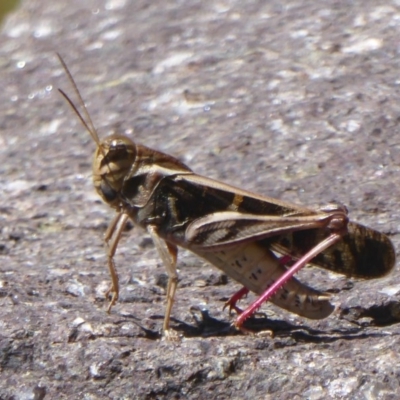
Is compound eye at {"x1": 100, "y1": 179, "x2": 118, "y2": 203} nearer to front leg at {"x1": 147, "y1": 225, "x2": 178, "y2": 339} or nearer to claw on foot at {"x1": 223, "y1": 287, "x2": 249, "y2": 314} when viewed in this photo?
front leg at {"x1": 147, "y1": 225, "x2": 178, "y2": 339}

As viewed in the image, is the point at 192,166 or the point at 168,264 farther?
the point at 192,166

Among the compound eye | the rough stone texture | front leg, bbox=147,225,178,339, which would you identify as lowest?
the rough stone texture

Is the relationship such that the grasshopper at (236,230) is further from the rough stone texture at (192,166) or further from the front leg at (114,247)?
the rough stone texture at (192,166)

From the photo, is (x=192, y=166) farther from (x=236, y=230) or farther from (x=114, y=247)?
(x=236, y=230)

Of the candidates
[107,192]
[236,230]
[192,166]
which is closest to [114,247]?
[107,192]

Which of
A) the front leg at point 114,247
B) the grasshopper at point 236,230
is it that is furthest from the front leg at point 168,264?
the front leg at point 114,247

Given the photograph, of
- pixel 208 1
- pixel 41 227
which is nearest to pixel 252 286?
pixel 41 227

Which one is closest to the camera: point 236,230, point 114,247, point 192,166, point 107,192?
point 236,230

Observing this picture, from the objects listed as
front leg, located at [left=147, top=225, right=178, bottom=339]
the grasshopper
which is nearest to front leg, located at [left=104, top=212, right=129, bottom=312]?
the grasshopper
